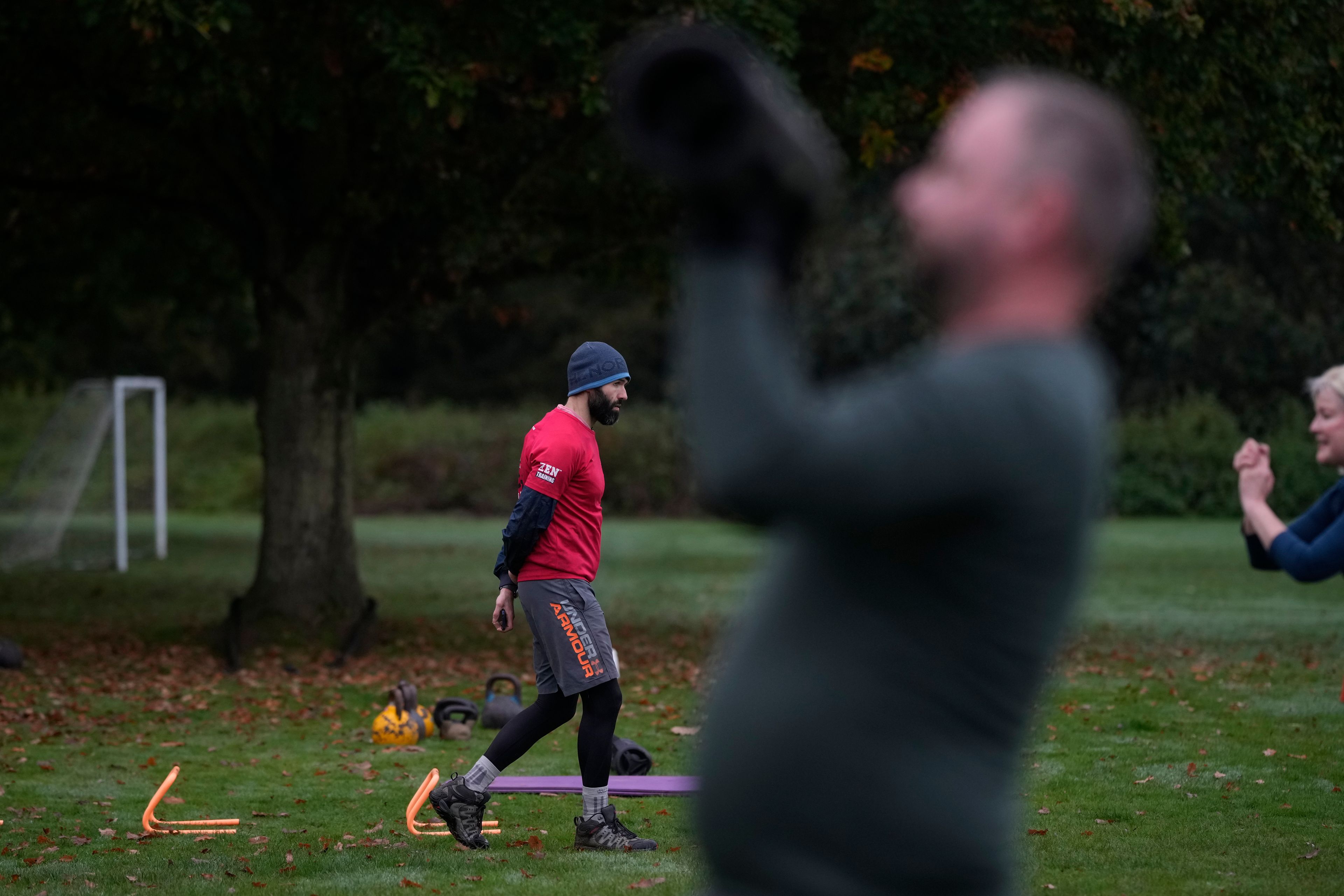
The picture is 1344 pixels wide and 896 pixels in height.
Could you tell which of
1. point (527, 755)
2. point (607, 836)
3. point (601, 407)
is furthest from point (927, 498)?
point (527, 755)

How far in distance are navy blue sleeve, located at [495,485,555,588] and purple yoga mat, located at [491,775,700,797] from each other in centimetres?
162

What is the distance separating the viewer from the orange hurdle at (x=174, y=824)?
7164 mm

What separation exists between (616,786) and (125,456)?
19.9 meters

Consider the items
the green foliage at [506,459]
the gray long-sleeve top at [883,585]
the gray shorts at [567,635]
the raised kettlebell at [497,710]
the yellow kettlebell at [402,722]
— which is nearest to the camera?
the gray long-sleeve top at [883,585]

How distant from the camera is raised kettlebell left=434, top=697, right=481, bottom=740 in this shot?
10016 millimetres

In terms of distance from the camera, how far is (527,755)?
969cm

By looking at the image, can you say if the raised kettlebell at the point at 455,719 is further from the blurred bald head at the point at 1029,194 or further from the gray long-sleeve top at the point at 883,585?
the blurred bald head at the point at 1029,194

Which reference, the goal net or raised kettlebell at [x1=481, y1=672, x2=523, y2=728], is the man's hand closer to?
raised kettlebell at [x1=481, y1=672, x2=523, y2=728]

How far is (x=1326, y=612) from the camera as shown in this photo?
59.1 feet

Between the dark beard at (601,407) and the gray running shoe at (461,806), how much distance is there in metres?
1.75

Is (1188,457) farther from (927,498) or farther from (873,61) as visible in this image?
(927,498)

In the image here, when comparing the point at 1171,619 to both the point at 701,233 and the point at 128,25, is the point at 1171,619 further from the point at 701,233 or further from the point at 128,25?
the point at 701,233

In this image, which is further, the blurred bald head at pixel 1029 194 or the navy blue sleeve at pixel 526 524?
the navy blue sleeve at pixel 526 524

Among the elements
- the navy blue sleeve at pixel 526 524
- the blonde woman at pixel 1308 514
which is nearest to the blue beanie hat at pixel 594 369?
the navy blue sleeve at pixel 526 524
